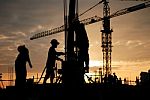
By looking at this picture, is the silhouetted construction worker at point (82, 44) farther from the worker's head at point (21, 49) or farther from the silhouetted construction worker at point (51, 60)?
the worker's head at point (21, 49)

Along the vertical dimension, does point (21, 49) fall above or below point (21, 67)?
above

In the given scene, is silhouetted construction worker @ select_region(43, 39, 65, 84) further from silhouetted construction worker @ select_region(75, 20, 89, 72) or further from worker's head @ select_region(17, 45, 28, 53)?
worker's head @ select_region(17, 45, 28, 53)

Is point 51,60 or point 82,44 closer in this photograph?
point 82,44

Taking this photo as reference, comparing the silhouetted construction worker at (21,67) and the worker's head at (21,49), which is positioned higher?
the worker's head at (21,49)

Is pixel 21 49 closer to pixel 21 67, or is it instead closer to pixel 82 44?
pixel 21 67

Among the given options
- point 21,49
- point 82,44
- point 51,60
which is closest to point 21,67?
point 21,49

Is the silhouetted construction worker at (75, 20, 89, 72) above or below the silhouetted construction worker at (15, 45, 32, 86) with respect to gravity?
above

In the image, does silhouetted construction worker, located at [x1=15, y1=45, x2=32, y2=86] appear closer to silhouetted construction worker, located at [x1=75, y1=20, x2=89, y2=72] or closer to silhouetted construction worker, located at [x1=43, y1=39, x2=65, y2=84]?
silhouetted construction worker, located at [x1=43, y1=39, x2=65, y2=84]

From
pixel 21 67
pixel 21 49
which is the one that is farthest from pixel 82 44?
pixel 21 67

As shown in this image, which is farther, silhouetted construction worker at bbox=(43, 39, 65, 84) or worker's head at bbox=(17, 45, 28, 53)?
silhouetted construction worker at bbox=(43, 39, 65, 84)

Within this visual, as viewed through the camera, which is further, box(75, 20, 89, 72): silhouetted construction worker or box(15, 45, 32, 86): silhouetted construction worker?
box(75, 20, 89, 72): silhouetted construction worker

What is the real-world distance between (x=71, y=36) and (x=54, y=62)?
5.96 m

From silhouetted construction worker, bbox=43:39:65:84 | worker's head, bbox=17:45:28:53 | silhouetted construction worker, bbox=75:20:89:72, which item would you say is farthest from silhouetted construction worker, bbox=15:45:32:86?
silhouetted construction worker, bbox=75:20:89:72

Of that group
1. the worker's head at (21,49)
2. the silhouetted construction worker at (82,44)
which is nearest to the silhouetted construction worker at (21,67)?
the worker's head at (21,49)
